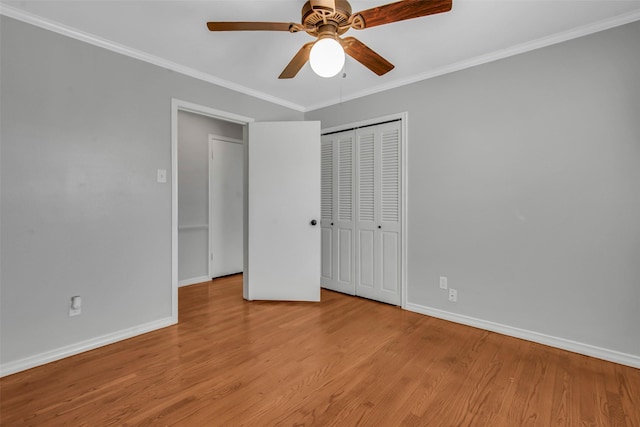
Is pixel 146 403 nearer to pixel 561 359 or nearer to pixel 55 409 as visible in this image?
pixel 55 409

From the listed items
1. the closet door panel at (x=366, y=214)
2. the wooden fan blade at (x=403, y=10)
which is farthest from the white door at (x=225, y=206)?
the wooden fan blade at (x=403, y=10)

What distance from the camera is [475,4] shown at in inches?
77.0

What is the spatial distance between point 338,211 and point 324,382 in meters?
2.18

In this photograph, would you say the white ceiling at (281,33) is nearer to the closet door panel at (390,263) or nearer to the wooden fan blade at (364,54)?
the wooden fan blade at (364,54)

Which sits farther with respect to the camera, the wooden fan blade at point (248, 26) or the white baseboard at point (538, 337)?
the white baseboard at point (538, 337)

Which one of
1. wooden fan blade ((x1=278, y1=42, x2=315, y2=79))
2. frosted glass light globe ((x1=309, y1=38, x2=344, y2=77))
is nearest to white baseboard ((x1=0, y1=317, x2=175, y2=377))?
wooden fan blade ((x1=278, y1=42, x2=315, y2=79))

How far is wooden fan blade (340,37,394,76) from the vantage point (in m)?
1.78

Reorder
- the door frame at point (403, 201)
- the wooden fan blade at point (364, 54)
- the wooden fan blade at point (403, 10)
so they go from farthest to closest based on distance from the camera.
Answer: the door frame at point (403, 201) → the wooden fan blade at point (364, 54) → the wooden fan blade at point (403, 10)

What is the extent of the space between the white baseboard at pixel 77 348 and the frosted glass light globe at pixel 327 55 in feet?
8.30

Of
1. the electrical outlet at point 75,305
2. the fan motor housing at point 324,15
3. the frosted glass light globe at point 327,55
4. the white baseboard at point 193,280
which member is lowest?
the white baseboard at point 193,280

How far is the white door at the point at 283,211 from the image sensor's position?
3.44 meters

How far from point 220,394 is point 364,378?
0.88 m

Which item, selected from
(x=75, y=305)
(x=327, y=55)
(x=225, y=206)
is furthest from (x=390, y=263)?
(x=75, y=305)

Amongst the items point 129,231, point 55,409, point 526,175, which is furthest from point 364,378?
point 129,231
